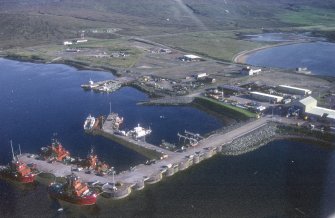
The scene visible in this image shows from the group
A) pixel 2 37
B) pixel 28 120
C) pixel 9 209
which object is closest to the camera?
pixel 9 209

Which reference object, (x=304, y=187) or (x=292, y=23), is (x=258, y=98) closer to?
(x=304, y=187)

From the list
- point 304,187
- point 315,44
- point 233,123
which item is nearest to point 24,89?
point 233,123

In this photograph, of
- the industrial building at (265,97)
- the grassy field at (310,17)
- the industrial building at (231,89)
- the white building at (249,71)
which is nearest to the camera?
the industrial building at (265,97)

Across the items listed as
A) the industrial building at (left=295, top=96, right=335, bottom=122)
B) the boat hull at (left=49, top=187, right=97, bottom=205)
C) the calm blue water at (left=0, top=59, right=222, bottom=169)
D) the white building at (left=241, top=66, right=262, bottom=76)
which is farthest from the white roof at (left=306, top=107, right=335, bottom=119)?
the boat hull at (left=49, top=187, right=97, bottom=205)

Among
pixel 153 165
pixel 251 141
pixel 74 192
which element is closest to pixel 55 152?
pixel 74 192

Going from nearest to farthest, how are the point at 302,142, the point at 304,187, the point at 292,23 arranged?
the point at 304,187, the point at 302,142, the point at 292,23

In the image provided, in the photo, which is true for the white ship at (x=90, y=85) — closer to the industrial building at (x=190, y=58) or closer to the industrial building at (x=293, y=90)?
the industrial building at (x=190, y=58)

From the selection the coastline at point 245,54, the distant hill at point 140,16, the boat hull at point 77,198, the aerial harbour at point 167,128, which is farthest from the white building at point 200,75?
the distant hill at point 140,16
